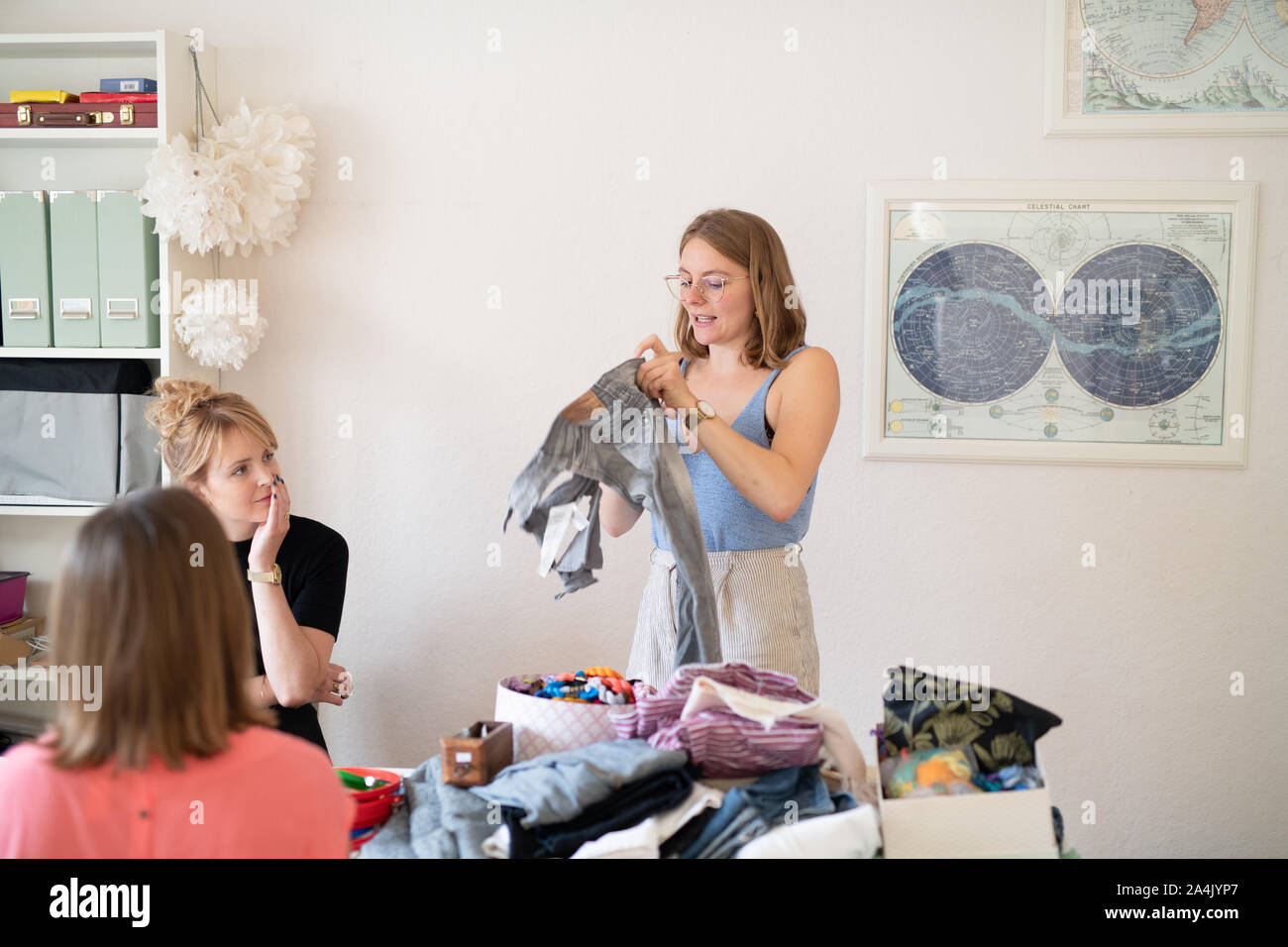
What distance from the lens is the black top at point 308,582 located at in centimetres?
208

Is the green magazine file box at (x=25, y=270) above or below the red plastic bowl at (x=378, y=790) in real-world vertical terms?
above

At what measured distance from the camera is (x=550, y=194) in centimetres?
275

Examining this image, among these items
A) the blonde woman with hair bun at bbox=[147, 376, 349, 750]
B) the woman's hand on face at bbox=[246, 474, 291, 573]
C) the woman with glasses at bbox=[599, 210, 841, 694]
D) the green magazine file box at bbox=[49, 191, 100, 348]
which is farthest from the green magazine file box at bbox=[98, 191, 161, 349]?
the woman with glasses at bbox=[599, 210, 841, 694]

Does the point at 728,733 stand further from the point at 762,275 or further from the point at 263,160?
the point at 263,160

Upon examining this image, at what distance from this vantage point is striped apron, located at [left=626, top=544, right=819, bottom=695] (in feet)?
6.11

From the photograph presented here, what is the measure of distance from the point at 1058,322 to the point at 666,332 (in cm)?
99

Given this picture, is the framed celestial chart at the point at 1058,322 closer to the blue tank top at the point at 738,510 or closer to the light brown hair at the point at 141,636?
the blue tank top at the point at 738,510

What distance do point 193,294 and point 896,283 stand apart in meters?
1.76

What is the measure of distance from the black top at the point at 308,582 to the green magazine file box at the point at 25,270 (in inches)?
38.8

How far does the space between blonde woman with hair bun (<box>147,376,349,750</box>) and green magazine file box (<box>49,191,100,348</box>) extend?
0.62m

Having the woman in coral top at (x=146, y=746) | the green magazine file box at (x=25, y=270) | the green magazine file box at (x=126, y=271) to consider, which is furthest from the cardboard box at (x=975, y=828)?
the green magazine file box at (x=25, y=270)

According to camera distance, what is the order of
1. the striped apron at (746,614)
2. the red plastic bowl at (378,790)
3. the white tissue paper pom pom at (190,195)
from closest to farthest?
the red plastic bowl at (378,790) < the striped apron at (746,614) < the white tissue paper pom pom at (190,195)

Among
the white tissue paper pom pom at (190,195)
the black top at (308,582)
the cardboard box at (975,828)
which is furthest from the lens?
the white tissue paper pom pom at (190,195)

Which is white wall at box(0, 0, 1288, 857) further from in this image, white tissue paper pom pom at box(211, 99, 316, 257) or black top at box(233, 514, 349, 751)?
black top at box(233, 514, 349, 751)
